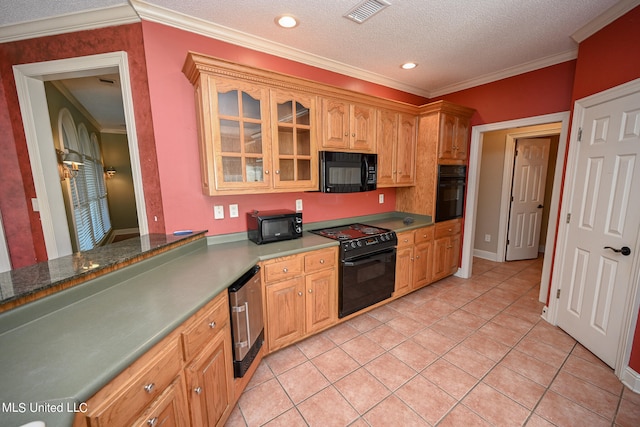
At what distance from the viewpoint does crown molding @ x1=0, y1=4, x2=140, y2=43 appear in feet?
6.13

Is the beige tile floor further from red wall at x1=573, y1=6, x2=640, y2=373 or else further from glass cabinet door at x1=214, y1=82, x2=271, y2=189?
glass cabinet door at x1=214, y1=82, x2=271, y2=189

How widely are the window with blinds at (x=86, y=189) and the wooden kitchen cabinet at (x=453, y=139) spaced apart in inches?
196

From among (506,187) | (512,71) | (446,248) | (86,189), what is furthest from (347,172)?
(86,189)

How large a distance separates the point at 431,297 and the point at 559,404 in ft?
4.93

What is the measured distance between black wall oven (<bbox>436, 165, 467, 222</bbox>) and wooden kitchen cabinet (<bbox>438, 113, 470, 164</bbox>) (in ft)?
0.39

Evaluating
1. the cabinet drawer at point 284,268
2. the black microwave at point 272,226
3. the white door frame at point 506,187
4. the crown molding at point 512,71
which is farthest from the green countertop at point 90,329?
the white door frame at point 506,187

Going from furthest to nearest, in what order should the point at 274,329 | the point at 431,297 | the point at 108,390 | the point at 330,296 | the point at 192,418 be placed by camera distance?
the point at 431,297, the point at 330,296, the point at 274,329, the point at 192,418, the point at 108,390

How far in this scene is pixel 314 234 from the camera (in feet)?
8.69

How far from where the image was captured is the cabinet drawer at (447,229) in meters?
3.29

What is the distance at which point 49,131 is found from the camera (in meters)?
2.24

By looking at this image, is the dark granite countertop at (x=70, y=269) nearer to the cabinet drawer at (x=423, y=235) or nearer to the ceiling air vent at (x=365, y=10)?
the ceiling air vent at (x=365, y=10)

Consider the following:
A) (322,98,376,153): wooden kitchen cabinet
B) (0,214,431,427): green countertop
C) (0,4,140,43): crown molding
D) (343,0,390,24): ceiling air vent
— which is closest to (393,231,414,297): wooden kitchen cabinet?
(322,98,376,153): wooden kitchen cabinet

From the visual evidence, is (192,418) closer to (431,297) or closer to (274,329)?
(274,329)

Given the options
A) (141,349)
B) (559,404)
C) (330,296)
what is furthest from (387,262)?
(141,349)
